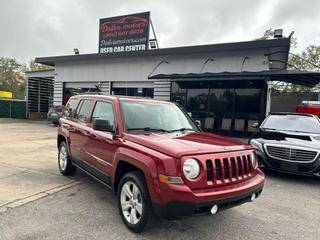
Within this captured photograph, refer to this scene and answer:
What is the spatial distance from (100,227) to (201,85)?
40.1ft

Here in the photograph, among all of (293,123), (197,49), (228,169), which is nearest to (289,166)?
(293,123)

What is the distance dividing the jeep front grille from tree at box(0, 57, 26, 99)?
53.8 metres

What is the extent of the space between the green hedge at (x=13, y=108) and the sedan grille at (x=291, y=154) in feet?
74.3

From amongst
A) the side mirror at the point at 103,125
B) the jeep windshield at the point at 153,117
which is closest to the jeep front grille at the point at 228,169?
the jeep windshield at the point at 153,117

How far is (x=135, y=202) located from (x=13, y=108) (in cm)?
2433

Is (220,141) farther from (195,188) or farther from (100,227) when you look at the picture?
(100,227)

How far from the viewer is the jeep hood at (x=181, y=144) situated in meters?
3.40

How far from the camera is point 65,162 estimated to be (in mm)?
6320

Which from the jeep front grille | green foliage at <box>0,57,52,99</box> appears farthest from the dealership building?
green foliage at <box>0,57,52,99</box>

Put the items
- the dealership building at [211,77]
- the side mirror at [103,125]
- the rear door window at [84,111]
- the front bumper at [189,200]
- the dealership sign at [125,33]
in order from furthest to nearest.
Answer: the dealership sign at [125,33]
the dealership building at [211,77]
the rear door window at [84,111]
the side mirror at [103,125]
the front bumper at [189,200]

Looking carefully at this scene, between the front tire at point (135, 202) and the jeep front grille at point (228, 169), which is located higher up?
the jeep front grille at point (228, 169)

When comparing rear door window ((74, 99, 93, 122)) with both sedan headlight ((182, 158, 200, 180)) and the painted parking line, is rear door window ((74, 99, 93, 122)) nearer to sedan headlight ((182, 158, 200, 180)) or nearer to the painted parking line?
the painted parking line

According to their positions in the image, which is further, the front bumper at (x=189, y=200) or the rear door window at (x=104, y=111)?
the rear door window at (x=104, y=111)

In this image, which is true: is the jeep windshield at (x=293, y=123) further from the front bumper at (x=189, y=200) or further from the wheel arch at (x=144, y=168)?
the wheel arch at (x=144, y=168)
